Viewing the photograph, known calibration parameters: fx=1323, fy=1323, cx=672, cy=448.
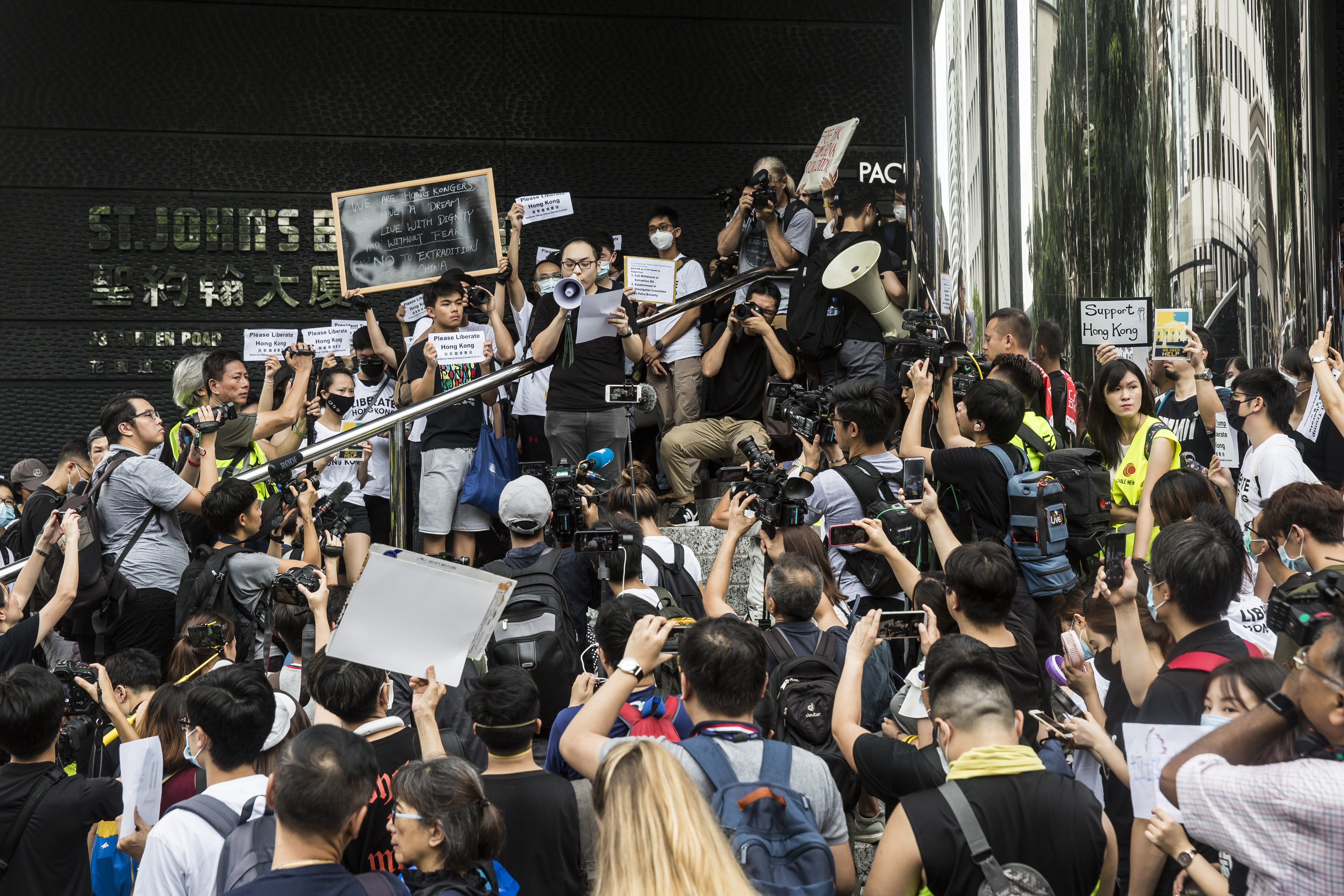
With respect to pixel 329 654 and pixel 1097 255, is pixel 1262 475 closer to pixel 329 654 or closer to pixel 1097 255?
pixel 1097 255

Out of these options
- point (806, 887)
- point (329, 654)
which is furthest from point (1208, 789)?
point (329, 654)

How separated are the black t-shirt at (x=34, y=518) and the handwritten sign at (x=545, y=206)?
313 cm

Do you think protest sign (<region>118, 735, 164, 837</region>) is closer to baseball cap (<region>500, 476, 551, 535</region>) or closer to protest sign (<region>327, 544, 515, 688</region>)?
protest sign (<region>327, 544, 515, 688</region>)

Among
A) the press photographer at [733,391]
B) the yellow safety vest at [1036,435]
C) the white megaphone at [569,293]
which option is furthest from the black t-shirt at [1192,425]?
the white megaphone at [569,293]

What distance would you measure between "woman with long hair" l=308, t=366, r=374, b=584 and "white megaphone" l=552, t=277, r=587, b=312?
1.30 metres

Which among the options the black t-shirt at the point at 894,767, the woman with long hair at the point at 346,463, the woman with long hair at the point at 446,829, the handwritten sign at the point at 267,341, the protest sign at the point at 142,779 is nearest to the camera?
the woman with long hair at the point at 446,829

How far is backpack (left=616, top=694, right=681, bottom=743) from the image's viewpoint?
10.5 ft

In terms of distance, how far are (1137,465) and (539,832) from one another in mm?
3060

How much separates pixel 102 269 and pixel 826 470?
6.51m

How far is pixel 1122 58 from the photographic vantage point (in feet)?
20.3

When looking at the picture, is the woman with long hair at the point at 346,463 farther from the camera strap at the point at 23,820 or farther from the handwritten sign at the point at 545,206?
the camera strap at the point at 23,820

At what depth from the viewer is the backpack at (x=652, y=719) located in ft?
10.5

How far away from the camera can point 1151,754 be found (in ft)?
Result: 8.04

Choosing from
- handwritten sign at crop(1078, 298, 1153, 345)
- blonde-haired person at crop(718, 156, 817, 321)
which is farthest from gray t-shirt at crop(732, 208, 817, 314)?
handwritten sign at crop(1078, 298, 1153, 345)
